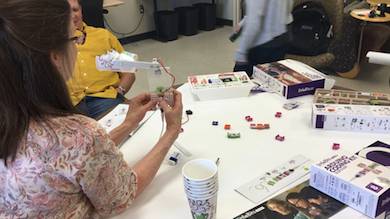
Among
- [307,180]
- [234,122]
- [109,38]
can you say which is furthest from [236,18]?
[307,180]

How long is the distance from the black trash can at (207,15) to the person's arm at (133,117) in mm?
4259

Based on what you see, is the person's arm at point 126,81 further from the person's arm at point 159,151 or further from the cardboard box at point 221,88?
the person's arm at point 159,151

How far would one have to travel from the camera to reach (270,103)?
4.78ft

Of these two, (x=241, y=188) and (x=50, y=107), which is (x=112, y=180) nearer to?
(x=50, y=107)

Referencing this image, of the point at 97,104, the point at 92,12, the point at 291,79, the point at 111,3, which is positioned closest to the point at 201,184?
the point at 291,79

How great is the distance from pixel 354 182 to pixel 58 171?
0.73 meters

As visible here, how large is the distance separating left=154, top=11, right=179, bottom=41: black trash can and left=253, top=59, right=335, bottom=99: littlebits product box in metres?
3.47

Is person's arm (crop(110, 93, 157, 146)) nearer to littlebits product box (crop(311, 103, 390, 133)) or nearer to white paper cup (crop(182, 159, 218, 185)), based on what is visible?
white paper cup (crop(182, 159, 218, 185))

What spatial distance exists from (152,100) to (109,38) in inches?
30.8

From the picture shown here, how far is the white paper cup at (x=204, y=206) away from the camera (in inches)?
30.0

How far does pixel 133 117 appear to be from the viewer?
1239mm

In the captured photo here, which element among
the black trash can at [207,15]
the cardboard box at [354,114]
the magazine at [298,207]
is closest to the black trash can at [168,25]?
the black trash can at [207,15]

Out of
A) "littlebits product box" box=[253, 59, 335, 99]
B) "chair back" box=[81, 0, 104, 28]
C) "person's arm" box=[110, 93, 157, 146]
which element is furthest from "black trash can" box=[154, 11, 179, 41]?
"person's arm" box=[110, 93, 157, 146]

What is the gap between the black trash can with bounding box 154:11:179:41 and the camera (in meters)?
4.86
